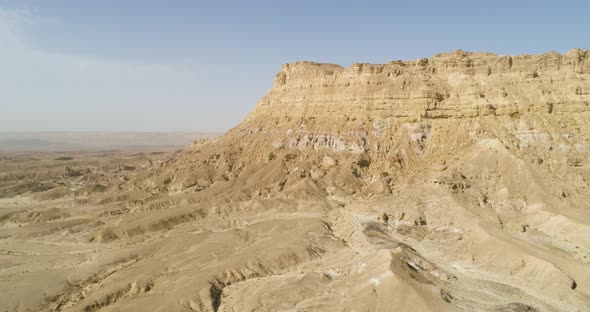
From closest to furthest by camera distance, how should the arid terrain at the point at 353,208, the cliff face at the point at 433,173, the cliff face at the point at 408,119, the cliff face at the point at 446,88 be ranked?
the arid terrain at the point at 353,208 < the cliff face at the point at 433,173 < the cliff face at the point at 408,119 < the cliff face at the point at 446,88

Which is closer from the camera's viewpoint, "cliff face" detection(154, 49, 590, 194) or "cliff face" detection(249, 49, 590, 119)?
"cliff face" detection(154, 49, 590, 194)

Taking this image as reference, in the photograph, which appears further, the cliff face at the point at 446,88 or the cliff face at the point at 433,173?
the cliff face at the point at 446,88

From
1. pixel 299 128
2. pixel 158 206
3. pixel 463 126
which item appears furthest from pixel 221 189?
pixel 463 126

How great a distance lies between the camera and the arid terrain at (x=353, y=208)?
95.3 ft

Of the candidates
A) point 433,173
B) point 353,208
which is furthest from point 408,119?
point 353,208

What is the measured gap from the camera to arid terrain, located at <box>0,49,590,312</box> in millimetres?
29047

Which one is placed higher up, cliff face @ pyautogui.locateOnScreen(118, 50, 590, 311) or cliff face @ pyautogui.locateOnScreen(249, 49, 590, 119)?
cliff face @ pyautogui.locateOnScreen(249, 49, 590, 119)

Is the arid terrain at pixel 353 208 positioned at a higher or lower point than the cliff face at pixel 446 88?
lower

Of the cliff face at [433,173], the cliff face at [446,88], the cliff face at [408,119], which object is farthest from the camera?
the cliff face at [446,88]

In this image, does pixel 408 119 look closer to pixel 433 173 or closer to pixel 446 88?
pixel 446 88

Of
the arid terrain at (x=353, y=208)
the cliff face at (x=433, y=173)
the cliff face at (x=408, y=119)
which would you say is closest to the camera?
the arid terrain at (x=353, y=208)

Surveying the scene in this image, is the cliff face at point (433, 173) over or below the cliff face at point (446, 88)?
below

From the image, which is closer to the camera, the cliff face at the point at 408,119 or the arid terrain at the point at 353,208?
the arid terrain at the point at 353,208

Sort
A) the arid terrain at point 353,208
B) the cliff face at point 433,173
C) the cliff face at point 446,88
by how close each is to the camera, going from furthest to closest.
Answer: the cliff face at point 446,88 → the cliff face at point 433,173 → the arid terrain at point 353,208
